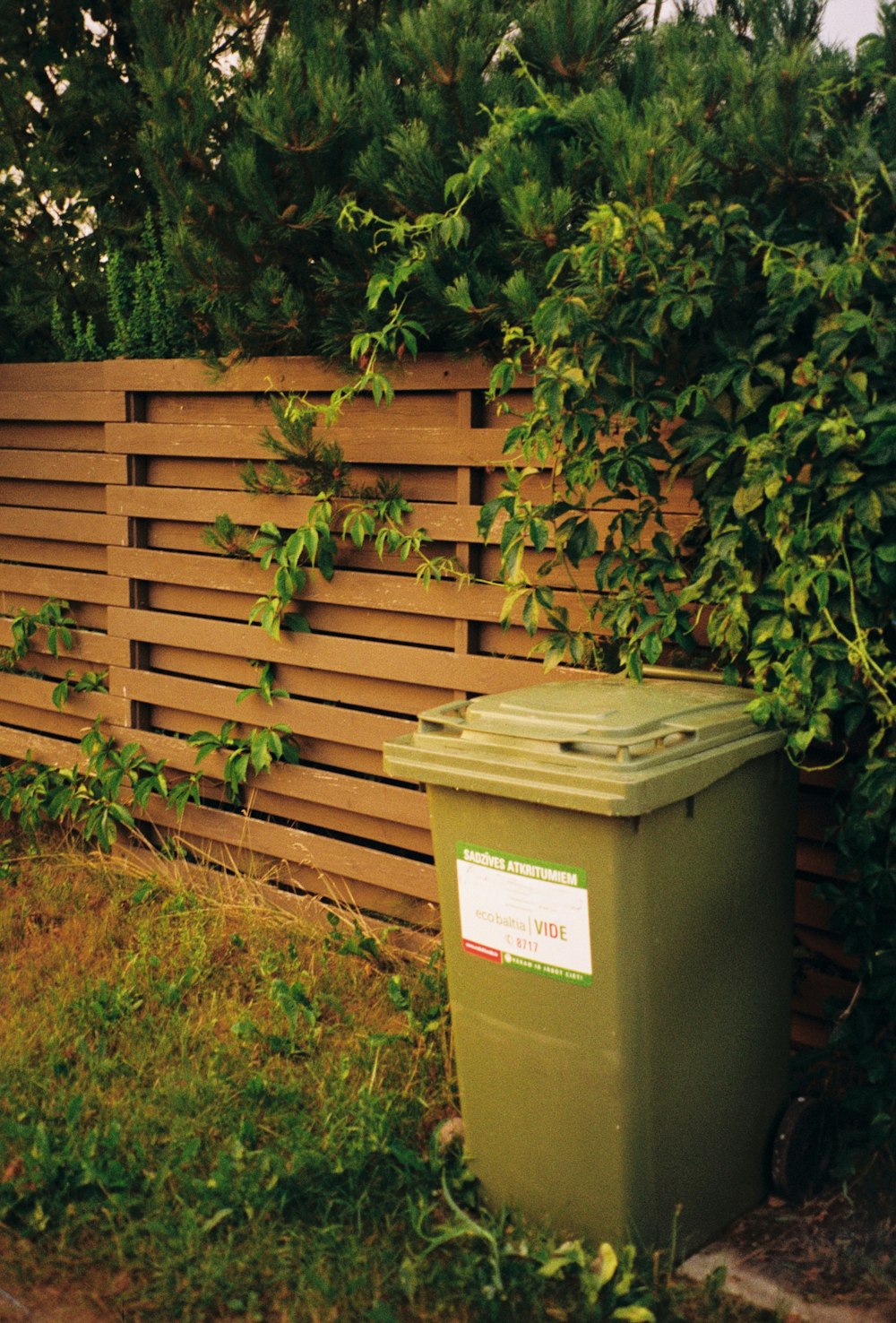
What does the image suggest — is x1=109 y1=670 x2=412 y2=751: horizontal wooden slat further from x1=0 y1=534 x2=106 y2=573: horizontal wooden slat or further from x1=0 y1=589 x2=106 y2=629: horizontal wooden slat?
x1=0 y1=534 x2=106 y2=573: horizontal wooden slat

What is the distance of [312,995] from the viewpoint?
389 cm

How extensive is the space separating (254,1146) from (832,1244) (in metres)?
1.38

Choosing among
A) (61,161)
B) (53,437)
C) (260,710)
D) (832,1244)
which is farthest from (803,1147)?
(61,161)

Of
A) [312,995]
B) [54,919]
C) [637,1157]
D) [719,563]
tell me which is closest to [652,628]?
[719,563]

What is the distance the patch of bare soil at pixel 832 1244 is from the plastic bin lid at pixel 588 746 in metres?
1.09

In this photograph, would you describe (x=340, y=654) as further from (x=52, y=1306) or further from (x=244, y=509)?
(x=52, y=1306)

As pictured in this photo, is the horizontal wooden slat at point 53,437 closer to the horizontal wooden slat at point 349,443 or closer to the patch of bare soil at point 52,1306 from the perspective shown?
the horizontal wooden slat at point 349,443

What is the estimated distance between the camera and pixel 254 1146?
3139 millimetres

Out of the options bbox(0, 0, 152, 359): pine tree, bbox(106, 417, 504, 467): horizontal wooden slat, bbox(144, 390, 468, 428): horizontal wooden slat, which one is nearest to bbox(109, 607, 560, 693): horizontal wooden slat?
bbox(106, 417, 504, 467): horizontal wooden slat

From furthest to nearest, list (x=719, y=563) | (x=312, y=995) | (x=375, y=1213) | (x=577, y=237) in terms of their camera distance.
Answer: (x=312, y=995)
(x=577, y=237)
(x=719, y=563)
(x=375, y=1213)

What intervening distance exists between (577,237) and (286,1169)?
2.48m

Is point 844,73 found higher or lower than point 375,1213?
higher

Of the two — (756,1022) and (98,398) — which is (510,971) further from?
(98,398)

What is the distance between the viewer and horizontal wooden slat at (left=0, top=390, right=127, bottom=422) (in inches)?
196
